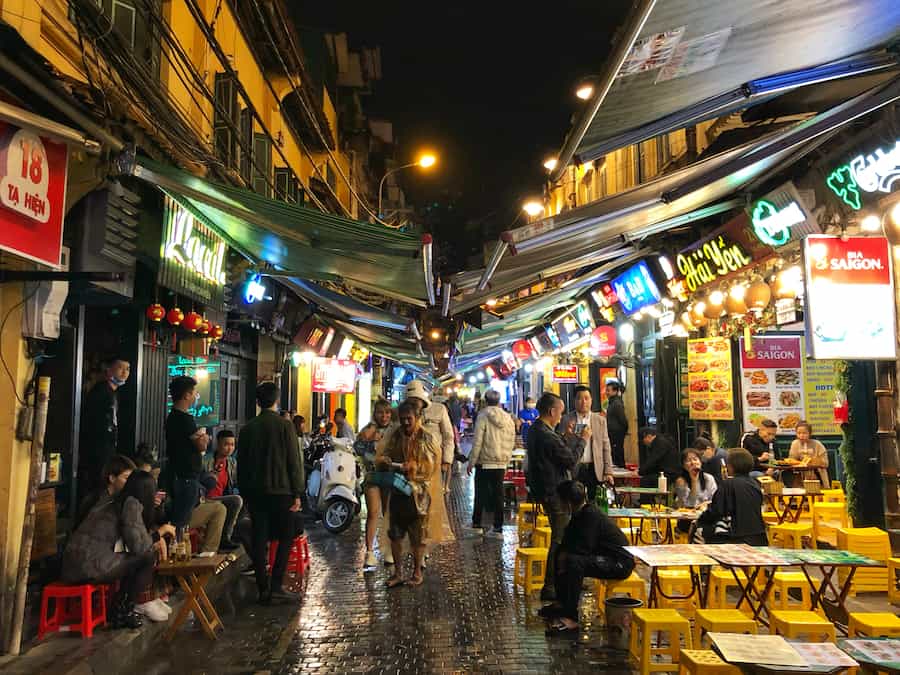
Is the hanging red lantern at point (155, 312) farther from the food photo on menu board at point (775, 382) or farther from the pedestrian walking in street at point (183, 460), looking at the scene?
the food photo on menu board at point (775, 382)

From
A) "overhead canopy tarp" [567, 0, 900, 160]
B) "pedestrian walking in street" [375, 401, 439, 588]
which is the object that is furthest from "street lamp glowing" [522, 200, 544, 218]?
"overhead canopy tarp" [567, 0, 900, 160]

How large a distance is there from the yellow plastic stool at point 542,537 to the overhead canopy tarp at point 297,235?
3.41 m

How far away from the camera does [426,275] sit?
8.16 metres

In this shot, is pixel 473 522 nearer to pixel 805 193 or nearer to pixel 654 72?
pixel 805 193

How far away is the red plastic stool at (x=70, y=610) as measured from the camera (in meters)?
5.57

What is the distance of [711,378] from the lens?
1384 centimetres

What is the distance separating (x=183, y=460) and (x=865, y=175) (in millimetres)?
7602

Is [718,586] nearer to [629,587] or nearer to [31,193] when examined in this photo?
[629,587]

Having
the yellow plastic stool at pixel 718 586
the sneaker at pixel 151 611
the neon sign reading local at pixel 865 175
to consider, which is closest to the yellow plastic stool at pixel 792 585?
the yellow plastic stool at pixel 718 586

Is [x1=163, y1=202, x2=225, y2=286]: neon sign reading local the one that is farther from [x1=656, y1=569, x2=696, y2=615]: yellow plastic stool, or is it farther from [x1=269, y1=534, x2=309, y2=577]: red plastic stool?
[x1=656, y1=569, x2=696, y2=615]: yellow plastic stool

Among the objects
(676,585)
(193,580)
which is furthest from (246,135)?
(676,585)

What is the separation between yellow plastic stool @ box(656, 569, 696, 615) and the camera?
21.5 ft

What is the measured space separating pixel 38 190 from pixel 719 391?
1222 cm

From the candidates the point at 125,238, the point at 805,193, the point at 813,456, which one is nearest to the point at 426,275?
the point at 125,238
